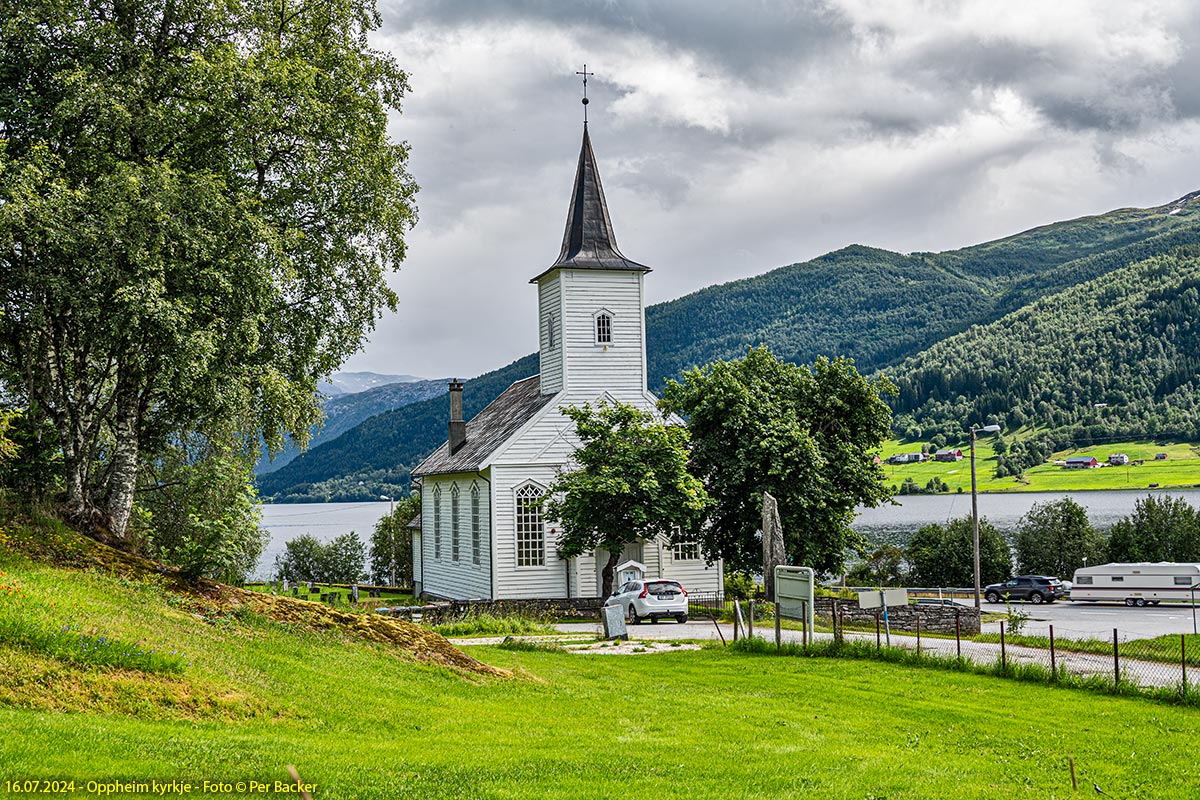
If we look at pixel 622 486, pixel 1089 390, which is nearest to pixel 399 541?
pixel 622 486

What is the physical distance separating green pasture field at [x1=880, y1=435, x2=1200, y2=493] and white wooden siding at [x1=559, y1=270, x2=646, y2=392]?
9984 centimetres

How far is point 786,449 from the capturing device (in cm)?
3897

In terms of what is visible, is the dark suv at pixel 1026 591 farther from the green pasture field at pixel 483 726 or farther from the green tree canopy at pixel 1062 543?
the green pasture field at pixel 483 726

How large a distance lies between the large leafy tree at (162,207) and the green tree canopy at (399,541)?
133 ft

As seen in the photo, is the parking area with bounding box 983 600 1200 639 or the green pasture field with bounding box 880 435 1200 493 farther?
the green pasture field with bounding box 880 435 1200 493

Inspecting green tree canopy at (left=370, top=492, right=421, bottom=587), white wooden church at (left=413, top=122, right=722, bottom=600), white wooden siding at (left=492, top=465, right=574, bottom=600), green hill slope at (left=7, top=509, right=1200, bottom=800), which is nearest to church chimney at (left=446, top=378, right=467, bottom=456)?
white wooden church at (left=413, top=122, right=722, bottom=600)

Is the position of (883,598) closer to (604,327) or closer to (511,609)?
(511,609)

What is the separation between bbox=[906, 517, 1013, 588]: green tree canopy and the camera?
220 feet

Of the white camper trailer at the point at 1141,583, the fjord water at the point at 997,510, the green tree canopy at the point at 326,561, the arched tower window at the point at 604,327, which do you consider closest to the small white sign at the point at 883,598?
the arched tower window at the point at 604,327

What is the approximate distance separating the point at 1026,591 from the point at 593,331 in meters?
30.7

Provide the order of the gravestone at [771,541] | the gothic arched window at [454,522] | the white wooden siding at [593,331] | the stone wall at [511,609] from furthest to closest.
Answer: the gothic arched window at [454,522] < the white wooden siding at [593,331] < the stone wall at [511,609] < the gravestone at [771,541]

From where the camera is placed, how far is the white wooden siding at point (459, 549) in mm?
40812

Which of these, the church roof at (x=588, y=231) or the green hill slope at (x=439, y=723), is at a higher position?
the church roof at (x=588, y=231)

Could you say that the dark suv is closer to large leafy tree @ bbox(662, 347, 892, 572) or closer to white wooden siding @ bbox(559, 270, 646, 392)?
large leafy tree @ bbox(662, 347, 892, 572)
